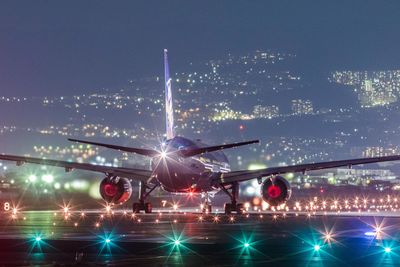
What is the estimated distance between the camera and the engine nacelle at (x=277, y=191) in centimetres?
6625

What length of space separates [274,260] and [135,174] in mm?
39988

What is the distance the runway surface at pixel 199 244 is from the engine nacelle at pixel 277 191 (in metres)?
17.7

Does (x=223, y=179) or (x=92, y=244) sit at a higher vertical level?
(x=223, y=179)

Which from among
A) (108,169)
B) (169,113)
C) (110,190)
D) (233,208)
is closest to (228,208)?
(233,208)

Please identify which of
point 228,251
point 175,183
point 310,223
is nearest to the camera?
point 228,251

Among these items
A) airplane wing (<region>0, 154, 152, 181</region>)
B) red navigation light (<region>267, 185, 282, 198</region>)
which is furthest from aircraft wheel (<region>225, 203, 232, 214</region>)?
airplane wing (<region>0, 154, 152, 181</region>)

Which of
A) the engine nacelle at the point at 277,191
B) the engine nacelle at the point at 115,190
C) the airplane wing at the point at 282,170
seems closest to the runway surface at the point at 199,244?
the engine nacelle at the point at 277,191

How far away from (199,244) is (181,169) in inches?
1188

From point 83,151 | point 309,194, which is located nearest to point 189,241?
point 309,194

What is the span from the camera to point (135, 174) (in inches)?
2645

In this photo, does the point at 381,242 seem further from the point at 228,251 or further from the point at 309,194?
the point at 309,194

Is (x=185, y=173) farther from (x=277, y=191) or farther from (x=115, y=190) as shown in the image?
(x=277, y=191)

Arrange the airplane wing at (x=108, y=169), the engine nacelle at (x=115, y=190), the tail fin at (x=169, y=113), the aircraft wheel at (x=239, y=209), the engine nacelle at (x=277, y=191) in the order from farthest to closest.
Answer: the tail fin at (x=169, y=113), the aircraft wheel at (x=239, y=209), the engine nacelle at (x=115, y=190), the airplane wing at (x=108, y=169), the engine nacelle at (x=277, y=191)

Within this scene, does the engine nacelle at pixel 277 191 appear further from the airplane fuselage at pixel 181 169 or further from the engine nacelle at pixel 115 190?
the engine nacelle at pixel 115 190
